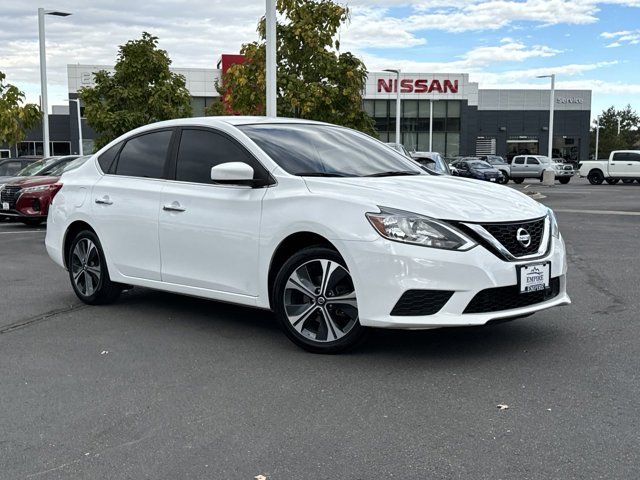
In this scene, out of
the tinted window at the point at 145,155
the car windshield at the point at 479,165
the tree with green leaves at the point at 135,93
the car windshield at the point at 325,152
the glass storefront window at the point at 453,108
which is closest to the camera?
the car windshield at the point at 325,152

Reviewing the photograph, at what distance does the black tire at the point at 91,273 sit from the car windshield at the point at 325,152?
1999mm

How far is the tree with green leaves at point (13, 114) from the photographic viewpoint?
23984mm

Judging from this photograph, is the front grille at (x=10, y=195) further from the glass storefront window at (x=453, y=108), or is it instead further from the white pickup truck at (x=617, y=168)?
the glass storefront window at (x=453, y=108)

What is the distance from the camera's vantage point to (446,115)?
6350cm

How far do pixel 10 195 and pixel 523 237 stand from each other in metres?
12.7

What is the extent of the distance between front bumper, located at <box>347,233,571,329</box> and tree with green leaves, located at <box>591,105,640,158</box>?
348 feet

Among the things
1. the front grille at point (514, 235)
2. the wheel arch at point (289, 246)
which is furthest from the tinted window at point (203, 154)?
the front grille at point (514, 235)

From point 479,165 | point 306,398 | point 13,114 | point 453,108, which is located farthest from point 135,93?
point 453,108

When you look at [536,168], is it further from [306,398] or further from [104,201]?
[306,398]

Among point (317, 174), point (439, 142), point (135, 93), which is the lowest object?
point (317, 174)

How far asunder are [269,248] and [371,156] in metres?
1.38

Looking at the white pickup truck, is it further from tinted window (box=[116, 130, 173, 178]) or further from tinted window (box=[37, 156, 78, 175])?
tinted window (box=[116, 130, 173, 178])

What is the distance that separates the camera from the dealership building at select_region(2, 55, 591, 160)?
60375 millimetres

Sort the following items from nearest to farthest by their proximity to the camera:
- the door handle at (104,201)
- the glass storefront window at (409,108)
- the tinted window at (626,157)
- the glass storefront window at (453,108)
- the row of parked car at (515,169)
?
the door handle at (104,201) < the tinted window at (626,157) < the row of parked car at (515,169) < the glass storefront window at (409,108) < the glass storefront window at (453,108)
